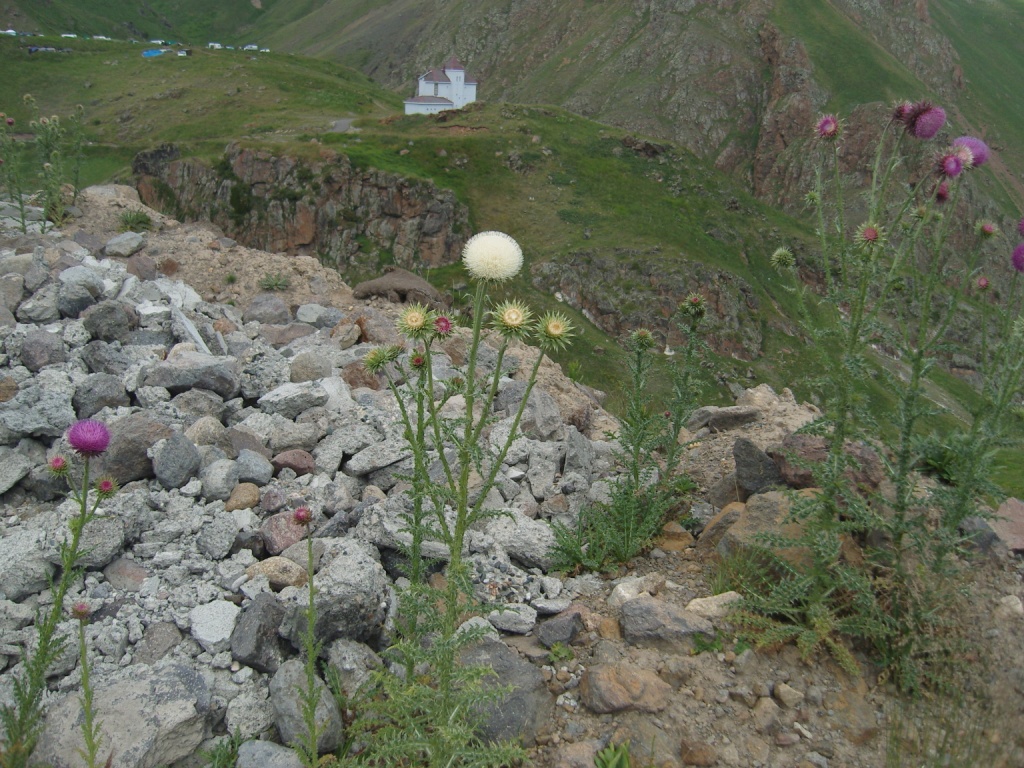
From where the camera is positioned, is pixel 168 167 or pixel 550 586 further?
pixel 168 167

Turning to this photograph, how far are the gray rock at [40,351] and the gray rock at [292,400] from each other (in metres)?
2.36

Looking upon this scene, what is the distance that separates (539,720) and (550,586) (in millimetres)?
1390

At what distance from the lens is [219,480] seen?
233 inches

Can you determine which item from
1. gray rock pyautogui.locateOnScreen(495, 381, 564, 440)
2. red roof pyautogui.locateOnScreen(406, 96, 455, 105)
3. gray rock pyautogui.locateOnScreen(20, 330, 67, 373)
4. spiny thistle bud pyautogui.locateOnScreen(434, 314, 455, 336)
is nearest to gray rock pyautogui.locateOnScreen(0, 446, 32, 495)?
gray rock pyautogui.locateOnScreen(20, 330, 67, 373)

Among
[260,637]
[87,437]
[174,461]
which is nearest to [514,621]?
[260,637]

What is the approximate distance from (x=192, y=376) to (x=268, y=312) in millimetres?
3751

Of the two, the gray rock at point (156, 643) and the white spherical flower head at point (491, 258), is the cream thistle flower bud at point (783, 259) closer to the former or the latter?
the white spherical flower head at point (491, 258)

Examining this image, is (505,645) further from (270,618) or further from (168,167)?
(168,167)

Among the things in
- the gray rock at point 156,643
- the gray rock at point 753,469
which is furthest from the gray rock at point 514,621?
the gray rock at point 753,469

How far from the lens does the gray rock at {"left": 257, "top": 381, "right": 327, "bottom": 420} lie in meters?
7.33

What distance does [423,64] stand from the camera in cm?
15838

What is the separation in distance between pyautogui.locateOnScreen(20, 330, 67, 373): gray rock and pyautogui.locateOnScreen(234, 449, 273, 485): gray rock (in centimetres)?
302

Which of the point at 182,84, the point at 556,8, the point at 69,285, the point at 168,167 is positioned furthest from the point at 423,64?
the point at 69,285

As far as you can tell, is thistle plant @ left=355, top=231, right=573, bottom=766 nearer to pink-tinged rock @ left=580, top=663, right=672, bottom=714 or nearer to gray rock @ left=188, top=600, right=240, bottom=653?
pink-tinged rock @ left=580, top=663, right=672, bottom=714
